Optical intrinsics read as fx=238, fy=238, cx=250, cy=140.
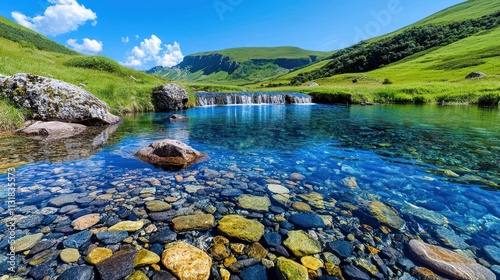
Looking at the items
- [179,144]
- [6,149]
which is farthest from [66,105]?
[179,144]

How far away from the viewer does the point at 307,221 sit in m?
5.01

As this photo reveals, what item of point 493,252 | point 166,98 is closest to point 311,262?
point 493,252

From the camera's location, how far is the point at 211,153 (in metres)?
10.6

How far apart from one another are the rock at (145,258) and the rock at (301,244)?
2.18 metres

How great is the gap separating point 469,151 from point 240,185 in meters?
10.9

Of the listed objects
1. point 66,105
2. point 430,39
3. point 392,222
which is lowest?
point 392,222

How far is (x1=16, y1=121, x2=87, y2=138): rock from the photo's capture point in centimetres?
1298

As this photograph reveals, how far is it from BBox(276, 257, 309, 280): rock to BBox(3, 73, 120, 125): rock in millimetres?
18053

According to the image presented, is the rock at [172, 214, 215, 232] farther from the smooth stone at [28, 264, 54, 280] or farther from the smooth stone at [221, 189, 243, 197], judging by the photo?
the smooth stone at [28, 264, 54, 280]

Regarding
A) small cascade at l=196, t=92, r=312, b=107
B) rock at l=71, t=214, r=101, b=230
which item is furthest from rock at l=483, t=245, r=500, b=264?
small cascade at l=196, t=92, r=312, b=107

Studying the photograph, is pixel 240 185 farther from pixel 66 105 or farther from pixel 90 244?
pixel 66 105

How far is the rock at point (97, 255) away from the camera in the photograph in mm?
3650

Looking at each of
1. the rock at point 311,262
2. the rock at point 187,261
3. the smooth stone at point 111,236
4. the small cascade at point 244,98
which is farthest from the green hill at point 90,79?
the rock at point 311,262

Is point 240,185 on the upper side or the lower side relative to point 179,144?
lower
